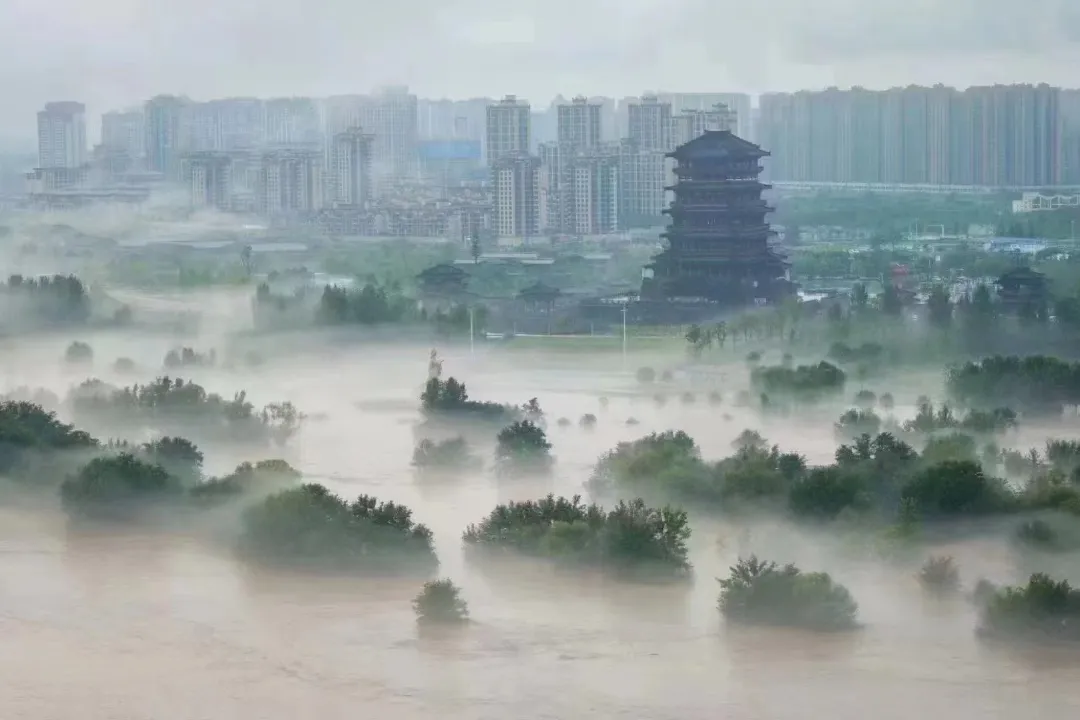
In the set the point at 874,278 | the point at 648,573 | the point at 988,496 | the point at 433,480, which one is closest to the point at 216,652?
the point at 648,573

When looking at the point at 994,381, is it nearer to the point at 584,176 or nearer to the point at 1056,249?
the point at 1056,249

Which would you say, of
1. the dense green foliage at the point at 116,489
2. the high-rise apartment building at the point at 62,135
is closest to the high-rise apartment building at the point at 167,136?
the high-rise apartment building at the point at 62,135

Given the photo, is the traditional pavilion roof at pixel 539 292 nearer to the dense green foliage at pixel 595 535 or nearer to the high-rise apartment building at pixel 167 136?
the high-rise apartment building at pixel 167 136

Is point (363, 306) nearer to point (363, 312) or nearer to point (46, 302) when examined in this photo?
point (363, 312)

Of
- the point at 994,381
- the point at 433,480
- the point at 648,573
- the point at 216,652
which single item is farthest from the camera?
the point at 994,381

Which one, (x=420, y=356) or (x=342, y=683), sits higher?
(x=420, y=356)

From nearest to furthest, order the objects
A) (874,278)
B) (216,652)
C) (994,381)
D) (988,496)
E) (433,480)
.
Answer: (216,652) < (988,496) < (433,480) < (994,381) < (874,278)
